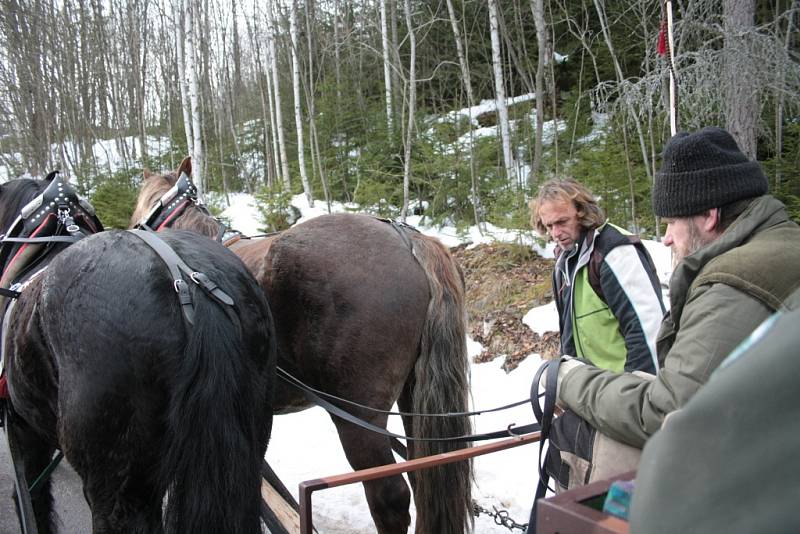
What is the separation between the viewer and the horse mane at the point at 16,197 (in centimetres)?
355

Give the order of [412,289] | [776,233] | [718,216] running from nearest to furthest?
[776,233], [718,216], [412,289]

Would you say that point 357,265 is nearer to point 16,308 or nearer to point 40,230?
point 16,308

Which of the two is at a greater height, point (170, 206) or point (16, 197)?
point (16, 197)

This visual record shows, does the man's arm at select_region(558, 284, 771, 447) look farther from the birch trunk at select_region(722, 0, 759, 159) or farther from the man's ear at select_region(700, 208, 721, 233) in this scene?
the birch trunk at select_region(722, 0, 759, 159)

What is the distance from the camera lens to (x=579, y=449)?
1.60m

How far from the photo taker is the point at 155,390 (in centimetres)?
189

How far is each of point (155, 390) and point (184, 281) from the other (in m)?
0.38

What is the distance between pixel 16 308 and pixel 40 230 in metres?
0.72

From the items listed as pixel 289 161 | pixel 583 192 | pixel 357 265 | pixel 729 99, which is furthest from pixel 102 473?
pixel 289 161

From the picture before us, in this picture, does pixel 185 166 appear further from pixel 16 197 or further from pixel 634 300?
pixel 634 300

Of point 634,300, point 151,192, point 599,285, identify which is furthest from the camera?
point 151,192

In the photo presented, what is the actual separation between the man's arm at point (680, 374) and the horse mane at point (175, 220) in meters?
2.57

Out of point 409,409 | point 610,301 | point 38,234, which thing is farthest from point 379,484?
point 38,234

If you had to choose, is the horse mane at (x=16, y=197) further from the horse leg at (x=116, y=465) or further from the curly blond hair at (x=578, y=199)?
the curly blond hair at (x=578, y=199)
